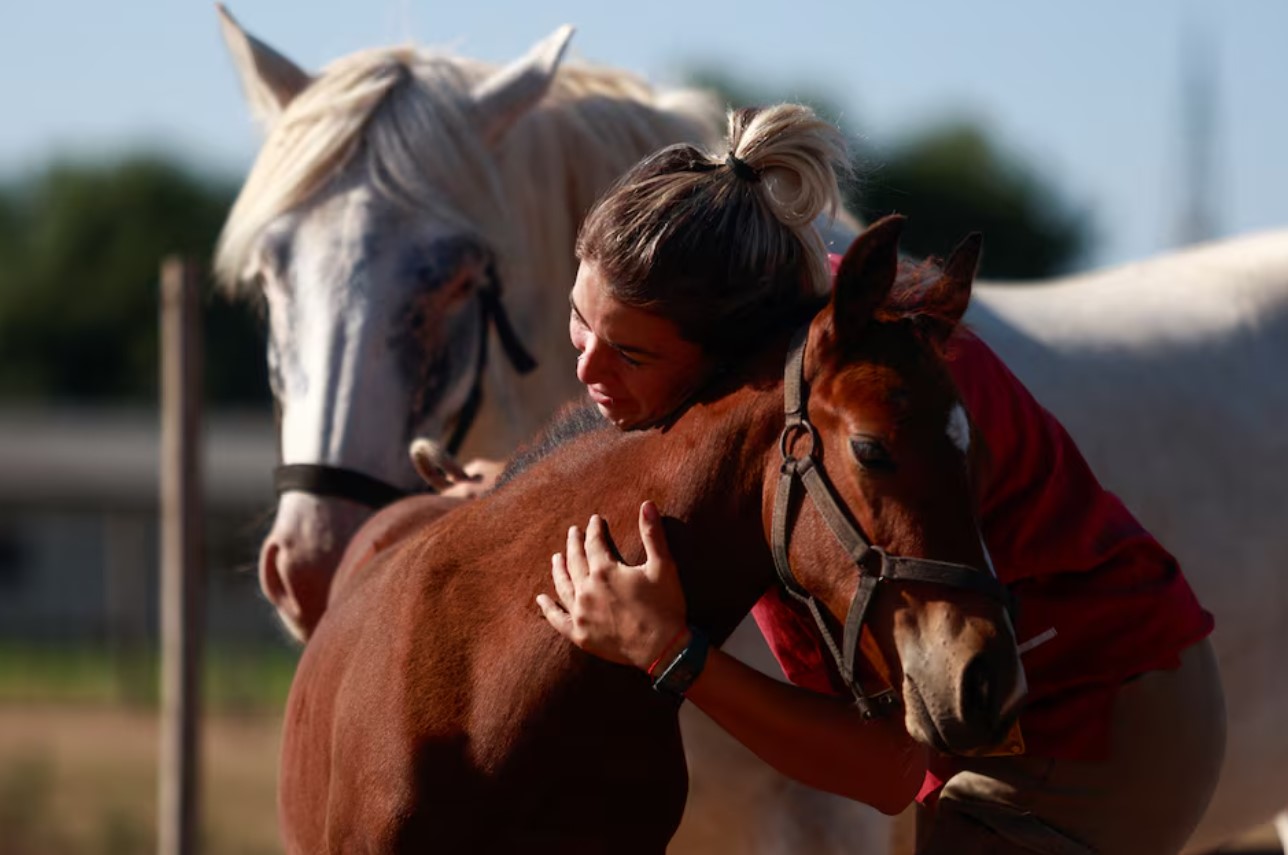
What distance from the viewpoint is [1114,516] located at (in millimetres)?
2504

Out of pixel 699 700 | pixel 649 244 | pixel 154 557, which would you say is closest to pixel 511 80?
pixel 649 244

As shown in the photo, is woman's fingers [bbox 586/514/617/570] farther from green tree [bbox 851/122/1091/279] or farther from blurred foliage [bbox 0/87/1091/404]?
blurred foliage [bbox 0/87/1091/404]

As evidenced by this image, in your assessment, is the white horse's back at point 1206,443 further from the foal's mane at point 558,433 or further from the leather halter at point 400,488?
the foal's mane at point 558,433

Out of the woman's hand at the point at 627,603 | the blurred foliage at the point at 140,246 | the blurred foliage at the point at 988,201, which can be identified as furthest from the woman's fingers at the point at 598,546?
→ the blurred foliage at the point at 140,246

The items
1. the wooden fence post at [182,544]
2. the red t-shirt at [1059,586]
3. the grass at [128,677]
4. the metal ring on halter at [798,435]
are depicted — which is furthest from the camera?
the grass at [128,677]

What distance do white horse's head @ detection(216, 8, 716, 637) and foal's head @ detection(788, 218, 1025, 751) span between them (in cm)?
152

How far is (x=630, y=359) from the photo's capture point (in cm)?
236

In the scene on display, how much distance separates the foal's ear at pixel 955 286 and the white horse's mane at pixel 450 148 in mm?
1731

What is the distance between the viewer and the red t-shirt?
7.96 feet

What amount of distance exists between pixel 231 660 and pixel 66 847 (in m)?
15.7

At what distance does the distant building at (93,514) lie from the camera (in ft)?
110

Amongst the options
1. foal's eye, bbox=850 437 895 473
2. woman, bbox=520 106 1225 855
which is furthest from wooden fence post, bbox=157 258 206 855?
foal's eye, bbox=850 437 895 473

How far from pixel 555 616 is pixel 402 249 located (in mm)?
1613

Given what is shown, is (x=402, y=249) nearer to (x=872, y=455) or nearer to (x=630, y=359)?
(x=630, y=359)
